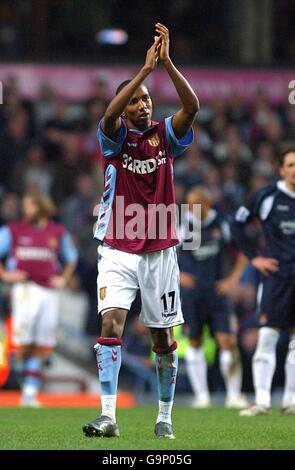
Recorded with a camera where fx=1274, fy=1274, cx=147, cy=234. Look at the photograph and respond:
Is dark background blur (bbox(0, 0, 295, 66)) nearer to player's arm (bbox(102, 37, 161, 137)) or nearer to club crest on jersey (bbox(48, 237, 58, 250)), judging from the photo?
club crest on jersey (bbox(48, 237, 58, 250))

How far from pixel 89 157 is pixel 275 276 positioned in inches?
312

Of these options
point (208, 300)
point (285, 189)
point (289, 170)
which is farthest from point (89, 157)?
point (289, 170)

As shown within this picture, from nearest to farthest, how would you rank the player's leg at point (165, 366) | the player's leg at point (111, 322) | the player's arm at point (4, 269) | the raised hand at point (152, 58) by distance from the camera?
the raised hand at point (152, 58), the player's leg at point (111, 322), the player's leg at point (165, 366), the player's arm at point (4, 269)

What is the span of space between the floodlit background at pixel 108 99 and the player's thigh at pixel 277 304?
453cm

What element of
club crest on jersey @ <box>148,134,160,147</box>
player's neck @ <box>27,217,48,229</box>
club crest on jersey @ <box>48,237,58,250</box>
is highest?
club crest on jersey @ <box>148,134,160,147</box>

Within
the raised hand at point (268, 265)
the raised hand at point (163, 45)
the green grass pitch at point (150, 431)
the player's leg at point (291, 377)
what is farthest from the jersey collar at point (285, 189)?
the raised hand at point (163, 45)

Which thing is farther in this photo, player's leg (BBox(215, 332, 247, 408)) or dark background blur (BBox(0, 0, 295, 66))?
dark background blur (BBox(0, 0, 295, 66))

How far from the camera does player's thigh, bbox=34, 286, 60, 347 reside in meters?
14.9

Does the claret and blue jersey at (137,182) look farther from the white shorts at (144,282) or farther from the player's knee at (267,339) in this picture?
the player's knee at (267,339)

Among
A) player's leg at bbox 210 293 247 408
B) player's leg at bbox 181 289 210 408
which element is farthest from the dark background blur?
player's leg at bbox 210 293 247 408

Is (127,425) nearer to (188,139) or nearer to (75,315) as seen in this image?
(188,139)

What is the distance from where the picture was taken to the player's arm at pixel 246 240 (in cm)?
1083

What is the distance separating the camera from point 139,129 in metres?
7.87

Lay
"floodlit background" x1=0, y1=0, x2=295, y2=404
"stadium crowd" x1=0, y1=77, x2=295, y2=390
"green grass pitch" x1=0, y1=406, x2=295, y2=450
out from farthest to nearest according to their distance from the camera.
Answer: "stadium crowd" x1=0, y1=77, x2=295, y2=390 < "floodlit background" x1=0, y1=0, x2=295, y2=404 < "green grass pitch" x1=0, y1=406, x2=295, y2=450
